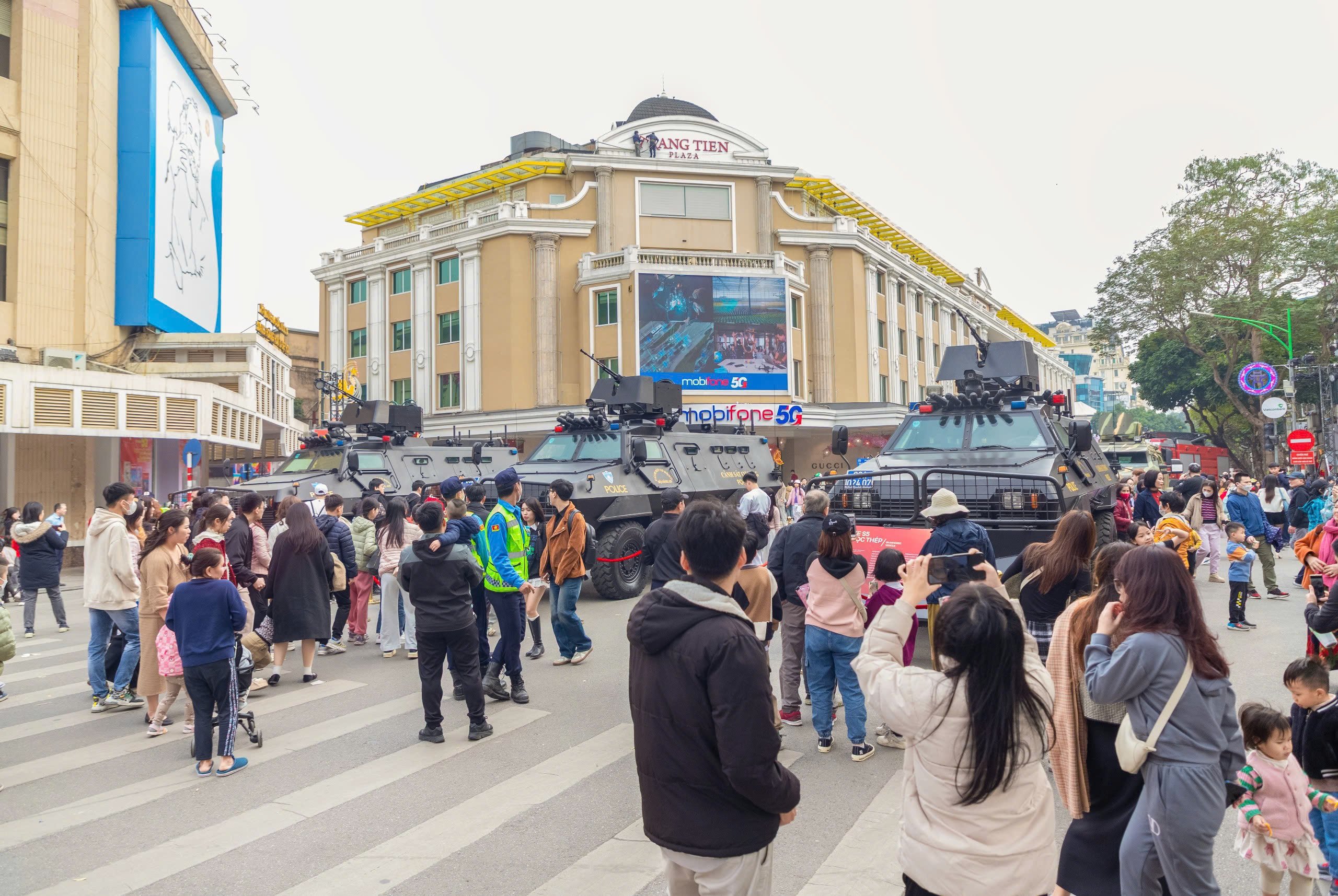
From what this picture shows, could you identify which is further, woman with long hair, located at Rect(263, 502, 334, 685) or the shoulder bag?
woman with long hair, located at Rect(263, 502, 334, 685)

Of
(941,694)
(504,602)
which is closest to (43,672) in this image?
(504,602)

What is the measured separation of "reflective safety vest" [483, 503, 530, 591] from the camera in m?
7.02

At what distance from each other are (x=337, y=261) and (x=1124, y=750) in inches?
1772

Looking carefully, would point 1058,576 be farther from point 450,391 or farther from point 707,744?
point 450,391

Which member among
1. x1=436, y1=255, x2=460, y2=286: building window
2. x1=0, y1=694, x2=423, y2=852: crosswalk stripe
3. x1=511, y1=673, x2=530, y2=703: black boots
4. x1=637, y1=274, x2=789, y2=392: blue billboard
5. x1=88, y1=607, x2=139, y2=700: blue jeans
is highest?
x1=436, y1=255, x2=460, y2=286: building window

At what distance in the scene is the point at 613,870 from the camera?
159 inches

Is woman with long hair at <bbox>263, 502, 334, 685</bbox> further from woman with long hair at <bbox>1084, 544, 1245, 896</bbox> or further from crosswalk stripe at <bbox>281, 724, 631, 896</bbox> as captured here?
woman with long hair at <bbox>1084, 544, 1245, 896</bbox>

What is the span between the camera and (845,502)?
8359mm

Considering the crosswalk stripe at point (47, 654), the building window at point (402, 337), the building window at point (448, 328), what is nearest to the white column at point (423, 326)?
the building window at point (448, 328)

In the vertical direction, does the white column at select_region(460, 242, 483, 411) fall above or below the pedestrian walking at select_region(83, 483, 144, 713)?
above

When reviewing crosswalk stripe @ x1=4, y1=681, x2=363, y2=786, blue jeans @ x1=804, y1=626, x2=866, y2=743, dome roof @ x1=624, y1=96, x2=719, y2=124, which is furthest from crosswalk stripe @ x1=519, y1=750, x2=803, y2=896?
dome roof @ x1=624, y1=96, x2=719, y2=124

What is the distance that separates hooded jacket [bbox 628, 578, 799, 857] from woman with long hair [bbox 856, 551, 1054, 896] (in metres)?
0.35

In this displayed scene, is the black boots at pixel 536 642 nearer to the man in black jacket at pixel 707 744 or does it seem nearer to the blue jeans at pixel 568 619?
the blue jeans at pixel 568 619

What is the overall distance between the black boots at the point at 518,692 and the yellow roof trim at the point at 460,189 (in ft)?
113
